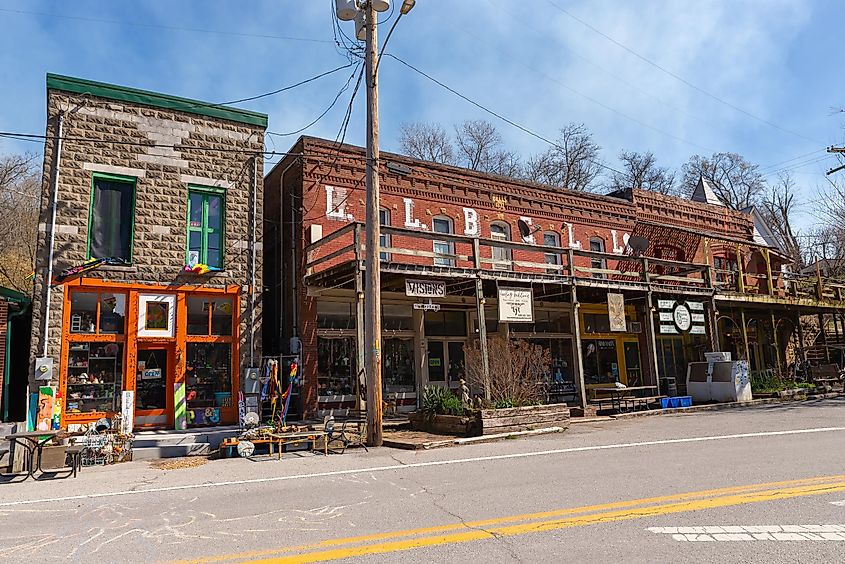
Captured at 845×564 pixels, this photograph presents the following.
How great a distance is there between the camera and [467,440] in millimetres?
12383

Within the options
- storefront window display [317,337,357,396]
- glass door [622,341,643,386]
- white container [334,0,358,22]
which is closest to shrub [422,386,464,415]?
storefront window display [317,337,357,396]

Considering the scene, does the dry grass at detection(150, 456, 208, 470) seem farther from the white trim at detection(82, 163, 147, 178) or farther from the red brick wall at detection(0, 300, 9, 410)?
the white trim at detection(82, 163, 147, 178)

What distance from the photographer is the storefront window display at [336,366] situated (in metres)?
16.5

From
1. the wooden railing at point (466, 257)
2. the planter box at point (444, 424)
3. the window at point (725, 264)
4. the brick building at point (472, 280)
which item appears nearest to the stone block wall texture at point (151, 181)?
the brick building at point (472, 280)

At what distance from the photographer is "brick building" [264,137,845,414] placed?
16.3 metres

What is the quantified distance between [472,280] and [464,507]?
1009 centimetres

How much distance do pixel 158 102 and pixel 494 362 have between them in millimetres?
10411

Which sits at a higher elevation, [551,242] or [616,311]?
[551,242]

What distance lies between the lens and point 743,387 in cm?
1906

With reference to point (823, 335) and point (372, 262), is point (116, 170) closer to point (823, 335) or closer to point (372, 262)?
point (372, 262)

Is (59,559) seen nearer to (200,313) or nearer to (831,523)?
(831,523)

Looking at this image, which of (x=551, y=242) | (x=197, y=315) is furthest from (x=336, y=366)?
(x=551, y=242)

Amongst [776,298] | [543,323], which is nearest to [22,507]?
[543,323]

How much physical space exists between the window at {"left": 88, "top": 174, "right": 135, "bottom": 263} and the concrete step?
16.4 ft
